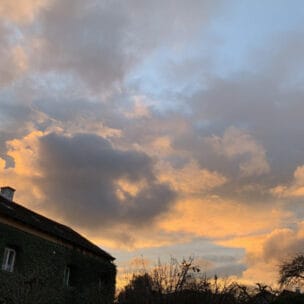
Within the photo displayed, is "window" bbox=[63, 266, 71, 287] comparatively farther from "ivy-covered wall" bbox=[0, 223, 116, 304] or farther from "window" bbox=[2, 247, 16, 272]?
"window" bbox=[2, 247, 16, 272]

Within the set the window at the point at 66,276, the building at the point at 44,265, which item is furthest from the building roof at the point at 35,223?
the window at the point at 66,276

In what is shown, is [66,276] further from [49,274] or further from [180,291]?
[180,291]

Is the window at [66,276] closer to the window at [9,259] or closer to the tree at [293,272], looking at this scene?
the window at [9,259]

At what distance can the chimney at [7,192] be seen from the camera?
106 ft

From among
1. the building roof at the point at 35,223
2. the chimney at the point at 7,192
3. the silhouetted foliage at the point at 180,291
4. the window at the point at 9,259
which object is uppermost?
the chimney at the point at 7,192

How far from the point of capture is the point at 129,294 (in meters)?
14.2

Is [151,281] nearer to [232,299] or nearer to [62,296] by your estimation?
[232,299]

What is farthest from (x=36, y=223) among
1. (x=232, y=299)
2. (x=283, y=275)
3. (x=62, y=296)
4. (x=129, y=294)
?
(x=283, y=275)

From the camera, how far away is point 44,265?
2752cm

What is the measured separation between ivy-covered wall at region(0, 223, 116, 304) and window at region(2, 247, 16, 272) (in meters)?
0.20

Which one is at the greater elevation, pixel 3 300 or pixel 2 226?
pixel 2 226

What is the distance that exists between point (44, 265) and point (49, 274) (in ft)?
2.35

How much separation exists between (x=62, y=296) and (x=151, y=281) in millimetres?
16284

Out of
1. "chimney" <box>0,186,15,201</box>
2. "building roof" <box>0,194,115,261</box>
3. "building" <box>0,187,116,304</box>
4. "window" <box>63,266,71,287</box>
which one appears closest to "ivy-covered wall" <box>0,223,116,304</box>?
"building" <box>0,187,116,304</box>
